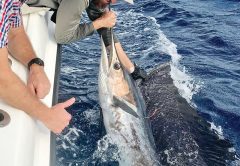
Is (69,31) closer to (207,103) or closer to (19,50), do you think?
(19,50)

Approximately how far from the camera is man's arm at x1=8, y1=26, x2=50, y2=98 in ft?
9.25

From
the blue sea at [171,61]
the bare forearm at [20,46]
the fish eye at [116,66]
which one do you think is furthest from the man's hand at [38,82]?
the fish eye at [116,66]

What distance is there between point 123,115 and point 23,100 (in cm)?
178

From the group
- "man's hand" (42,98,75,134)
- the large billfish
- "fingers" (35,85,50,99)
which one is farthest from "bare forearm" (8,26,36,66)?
the large billfish

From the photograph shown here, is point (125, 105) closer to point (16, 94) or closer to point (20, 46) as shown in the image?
point (20, 46)

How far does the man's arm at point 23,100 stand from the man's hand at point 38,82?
0.28 metres

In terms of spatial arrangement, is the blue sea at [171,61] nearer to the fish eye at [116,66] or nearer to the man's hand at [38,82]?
the fish eye at [116,66]

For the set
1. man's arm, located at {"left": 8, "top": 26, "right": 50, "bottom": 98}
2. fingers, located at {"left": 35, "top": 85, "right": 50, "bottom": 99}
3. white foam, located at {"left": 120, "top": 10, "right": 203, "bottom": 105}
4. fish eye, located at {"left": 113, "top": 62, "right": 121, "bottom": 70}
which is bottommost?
white foam, located at {"left": 120, "top": 10, "right": 203, "bottom": 105}

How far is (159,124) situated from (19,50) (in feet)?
6.40

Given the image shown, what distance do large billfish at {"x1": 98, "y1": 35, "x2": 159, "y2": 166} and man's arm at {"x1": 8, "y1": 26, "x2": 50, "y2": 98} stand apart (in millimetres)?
1220

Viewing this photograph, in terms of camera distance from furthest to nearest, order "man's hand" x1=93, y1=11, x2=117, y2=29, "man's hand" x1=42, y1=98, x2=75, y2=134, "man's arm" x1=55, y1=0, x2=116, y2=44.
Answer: "man's hand" x1=93, y1=11, x2=117, y2=29, "man's arm" x1=55, y1=0, x2=116, y2=44, "man's hand" x1=42, y1=98, x2=75, y2=134

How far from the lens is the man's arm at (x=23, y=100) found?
227 centimetres

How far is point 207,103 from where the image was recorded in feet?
18.2

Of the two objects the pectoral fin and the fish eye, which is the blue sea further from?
the fish eye
